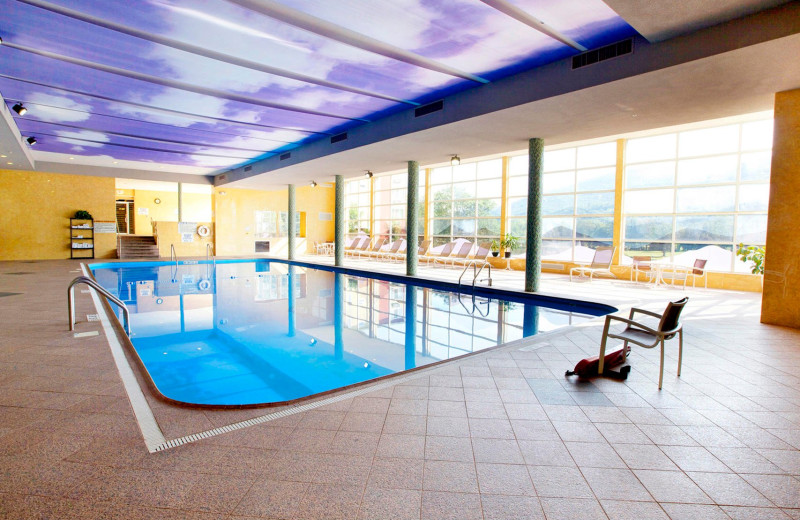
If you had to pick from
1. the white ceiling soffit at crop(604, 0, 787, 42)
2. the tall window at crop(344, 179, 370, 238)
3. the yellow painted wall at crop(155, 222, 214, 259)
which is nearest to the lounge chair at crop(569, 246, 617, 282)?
the white ceiling soffit at crop(604, 0, 787, 42)

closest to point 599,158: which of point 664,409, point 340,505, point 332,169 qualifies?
point 332,169

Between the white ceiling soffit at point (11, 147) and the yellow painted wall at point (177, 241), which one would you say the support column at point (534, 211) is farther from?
the yellow painted wall at point (177, 241)

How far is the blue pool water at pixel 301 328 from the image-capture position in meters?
4.10

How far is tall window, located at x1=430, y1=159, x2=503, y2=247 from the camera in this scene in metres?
13.6

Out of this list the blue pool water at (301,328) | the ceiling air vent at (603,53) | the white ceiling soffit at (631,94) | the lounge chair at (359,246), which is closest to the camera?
the white ceiling soffit at (631,94)

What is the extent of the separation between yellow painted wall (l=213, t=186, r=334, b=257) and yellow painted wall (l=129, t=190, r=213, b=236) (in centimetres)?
551

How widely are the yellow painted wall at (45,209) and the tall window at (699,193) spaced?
1651 cm

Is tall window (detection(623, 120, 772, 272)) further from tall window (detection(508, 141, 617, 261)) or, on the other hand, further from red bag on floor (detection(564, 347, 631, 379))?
red bag on floor (detection(564, 347, 631, 379))

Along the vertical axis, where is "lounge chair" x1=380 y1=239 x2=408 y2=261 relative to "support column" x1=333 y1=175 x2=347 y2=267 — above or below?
below

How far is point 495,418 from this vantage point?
101 inches

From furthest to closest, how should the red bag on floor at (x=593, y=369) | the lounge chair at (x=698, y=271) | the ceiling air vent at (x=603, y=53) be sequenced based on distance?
1. the lounge chair at (x=698, y=271)
2. the ceiling air vent at (x=603, y=53)
3. the red bag on floor at (x=593, y=369)

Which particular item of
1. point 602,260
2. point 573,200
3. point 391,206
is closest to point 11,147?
point 391,206

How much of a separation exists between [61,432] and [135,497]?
92 centimetres

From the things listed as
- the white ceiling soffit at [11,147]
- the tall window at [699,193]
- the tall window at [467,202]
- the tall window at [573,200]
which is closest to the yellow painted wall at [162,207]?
the white ceiling soffit at [11,147]
